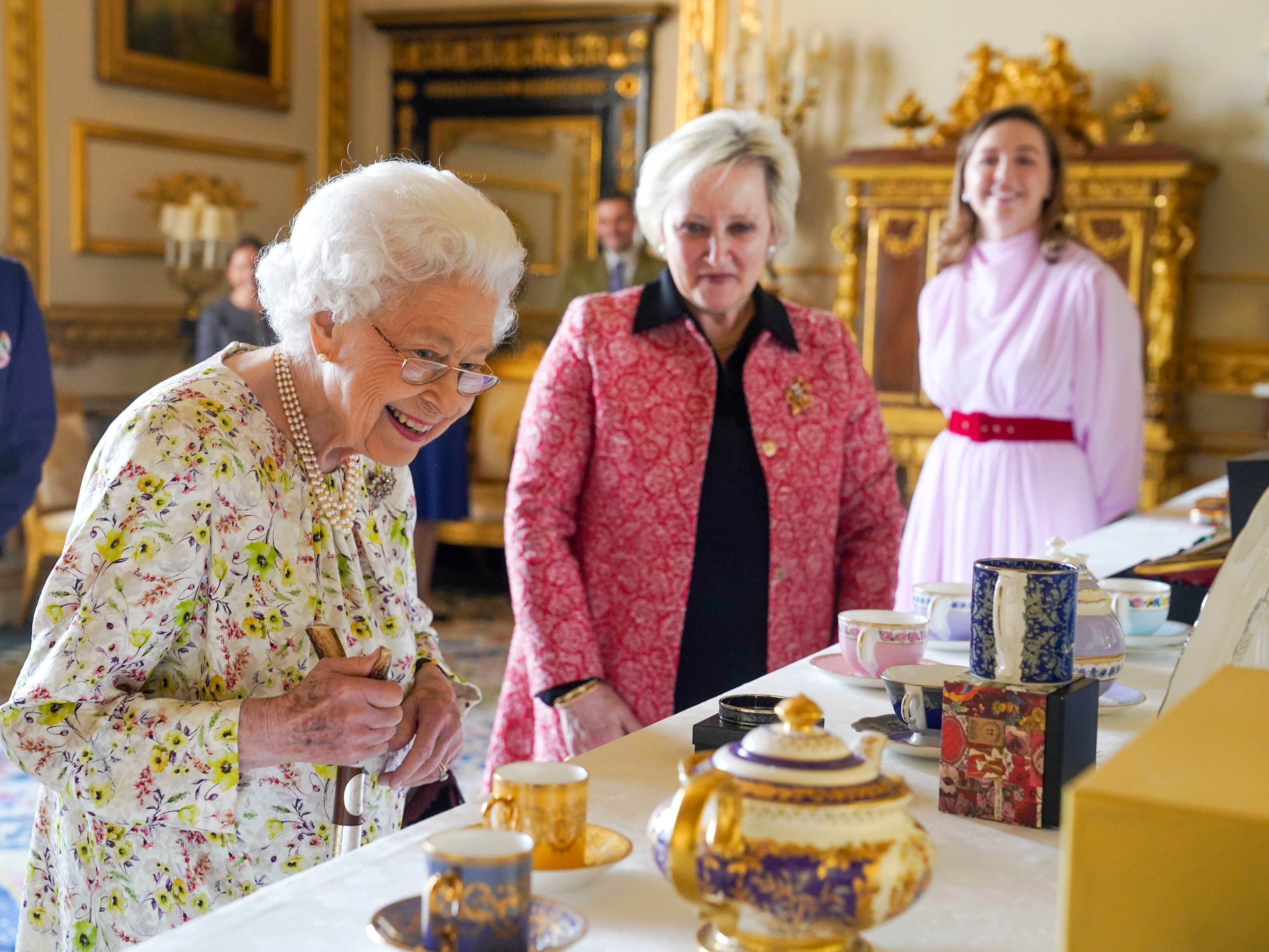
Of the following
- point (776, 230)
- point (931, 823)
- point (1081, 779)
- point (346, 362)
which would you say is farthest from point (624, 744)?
point (776, 230)

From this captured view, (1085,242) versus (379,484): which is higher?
(1085,242)

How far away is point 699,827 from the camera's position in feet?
2.69

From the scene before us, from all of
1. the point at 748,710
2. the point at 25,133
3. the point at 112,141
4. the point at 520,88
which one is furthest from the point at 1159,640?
the point at 520,88

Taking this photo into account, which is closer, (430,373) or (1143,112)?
(430,373)

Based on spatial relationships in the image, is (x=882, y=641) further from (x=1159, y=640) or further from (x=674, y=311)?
(x=674, y=311)

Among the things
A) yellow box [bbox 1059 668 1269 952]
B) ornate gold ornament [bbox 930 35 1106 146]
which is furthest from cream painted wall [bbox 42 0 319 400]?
yellow box [bbox 1059 668 1269 952]

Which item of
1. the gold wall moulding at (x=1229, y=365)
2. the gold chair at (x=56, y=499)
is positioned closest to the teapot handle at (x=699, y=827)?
the gold chair at (x=56, y=499)

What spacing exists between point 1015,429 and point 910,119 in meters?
3.37

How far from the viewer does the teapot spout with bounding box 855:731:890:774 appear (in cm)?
88

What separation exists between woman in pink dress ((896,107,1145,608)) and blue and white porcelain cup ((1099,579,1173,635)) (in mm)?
1259

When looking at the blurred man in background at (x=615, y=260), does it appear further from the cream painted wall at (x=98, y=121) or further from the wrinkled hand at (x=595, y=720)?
the wrinkled hand at (x=595, y=720)

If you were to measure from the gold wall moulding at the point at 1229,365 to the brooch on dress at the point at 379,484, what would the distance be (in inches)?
213

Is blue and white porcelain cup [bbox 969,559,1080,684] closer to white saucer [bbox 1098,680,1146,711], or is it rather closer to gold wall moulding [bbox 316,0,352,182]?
white saucer [bbox 1098,680,1146,711]

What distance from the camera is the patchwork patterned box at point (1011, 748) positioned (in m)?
1.21
